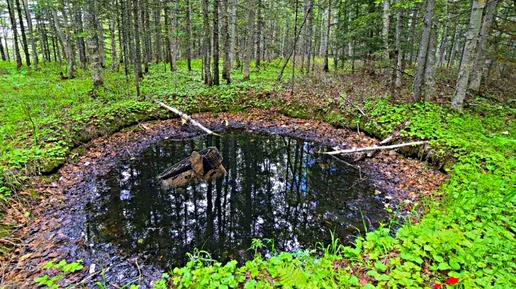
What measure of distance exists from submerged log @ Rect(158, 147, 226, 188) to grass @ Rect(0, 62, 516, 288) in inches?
104

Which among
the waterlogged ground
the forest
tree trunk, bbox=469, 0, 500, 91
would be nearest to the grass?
the forest

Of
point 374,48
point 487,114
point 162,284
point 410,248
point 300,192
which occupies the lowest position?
point 300,192

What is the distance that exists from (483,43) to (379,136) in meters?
5.87

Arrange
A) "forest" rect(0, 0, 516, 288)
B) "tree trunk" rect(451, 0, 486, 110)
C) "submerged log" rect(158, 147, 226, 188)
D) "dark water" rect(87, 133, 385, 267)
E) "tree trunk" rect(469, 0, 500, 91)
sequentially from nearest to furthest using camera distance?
"forest" rect(0, 0, 516, 288)
"dark water" rect(87, 133, 385, 267)
"submerged log" rect(158, 147, 226, 188)
"tree trunk" rect(451, 0, 486, 110)
"tree trunk" rect(469, 0, 500, 91)

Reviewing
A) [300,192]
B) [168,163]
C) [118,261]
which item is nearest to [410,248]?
[300,192]

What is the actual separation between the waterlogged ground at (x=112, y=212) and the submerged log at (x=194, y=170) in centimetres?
67

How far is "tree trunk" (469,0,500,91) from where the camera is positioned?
9.12m

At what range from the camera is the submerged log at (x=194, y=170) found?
6.90 m

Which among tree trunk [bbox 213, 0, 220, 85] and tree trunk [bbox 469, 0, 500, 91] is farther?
tree trunk [bbox 213, 0, 220, 85]

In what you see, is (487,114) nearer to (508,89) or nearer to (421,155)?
(421,155)

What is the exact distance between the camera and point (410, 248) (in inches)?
141

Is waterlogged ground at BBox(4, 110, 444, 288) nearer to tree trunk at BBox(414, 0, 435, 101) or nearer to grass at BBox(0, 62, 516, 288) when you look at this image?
grass at BBox(0, 62, 516, 288)

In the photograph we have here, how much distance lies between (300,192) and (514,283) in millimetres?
4098

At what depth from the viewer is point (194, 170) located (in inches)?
282
